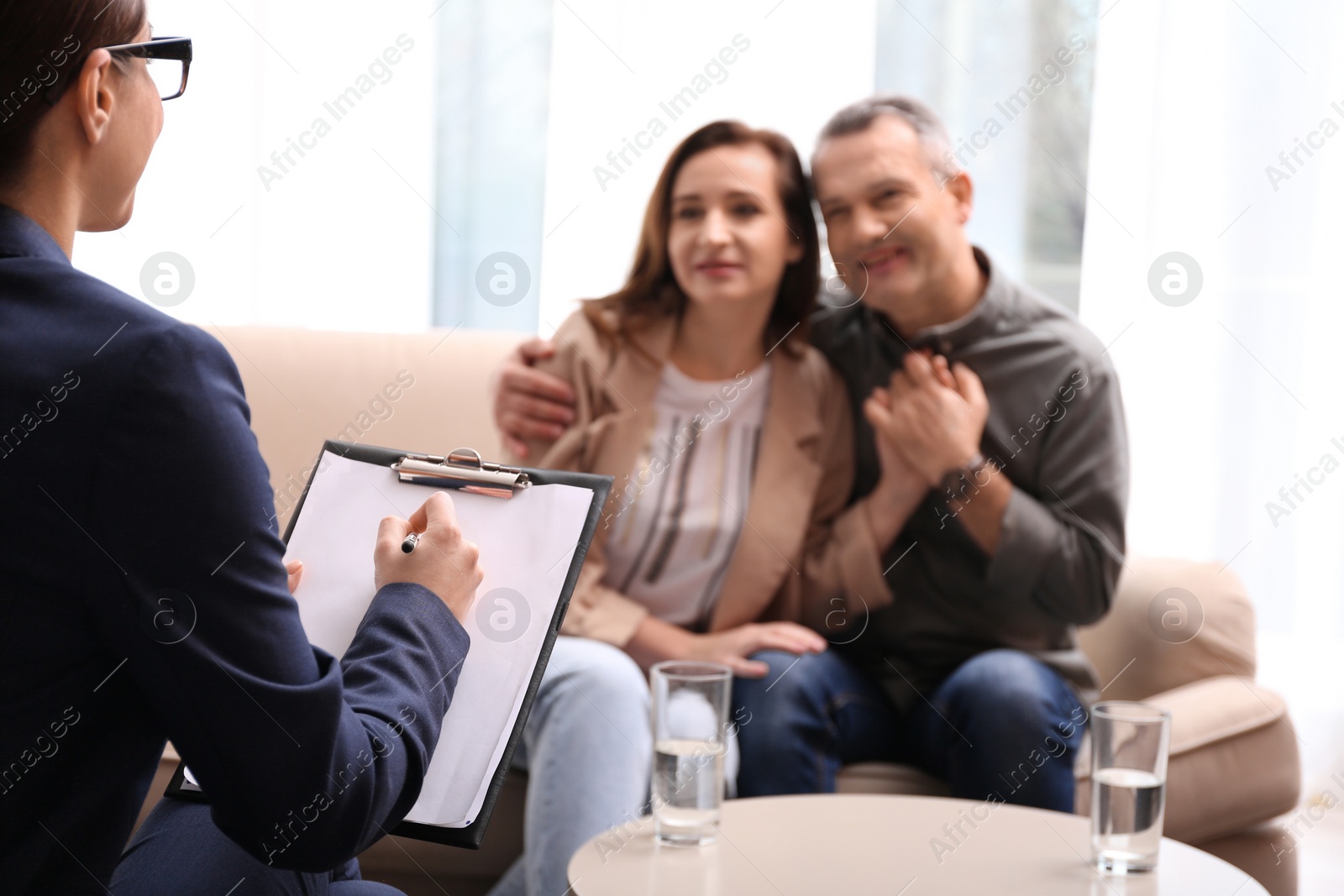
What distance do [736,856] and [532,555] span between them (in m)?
0.33

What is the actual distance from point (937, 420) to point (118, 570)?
1.12 meters

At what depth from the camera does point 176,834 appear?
2.77 feet

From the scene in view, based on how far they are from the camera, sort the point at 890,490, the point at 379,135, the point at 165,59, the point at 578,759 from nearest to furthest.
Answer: the point at 165,59, the point at 578,759, the point at 890,490, the point at 379,135

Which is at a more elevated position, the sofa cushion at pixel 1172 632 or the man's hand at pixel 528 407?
the man's hand at pixel 528 407

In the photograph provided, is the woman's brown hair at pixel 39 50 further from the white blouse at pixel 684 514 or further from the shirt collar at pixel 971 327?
the shirt collar at pixel 971 327

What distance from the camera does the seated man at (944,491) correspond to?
4.81ft

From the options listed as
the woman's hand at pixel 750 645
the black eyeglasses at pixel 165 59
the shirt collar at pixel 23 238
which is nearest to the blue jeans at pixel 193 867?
the shirt collar at pixel 23 238

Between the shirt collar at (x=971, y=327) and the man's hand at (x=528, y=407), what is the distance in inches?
19.8

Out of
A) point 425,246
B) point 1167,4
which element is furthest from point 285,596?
point 1167,4

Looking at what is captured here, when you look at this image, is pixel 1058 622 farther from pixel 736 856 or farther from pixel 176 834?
pixel 176 834

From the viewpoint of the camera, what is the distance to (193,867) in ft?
2.62

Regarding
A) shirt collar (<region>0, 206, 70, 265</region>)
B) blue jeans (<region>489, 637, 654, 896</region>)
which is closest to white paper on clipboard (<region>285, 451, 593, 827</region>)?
shirt collar (<region>0, 206, 70, 265</region>)

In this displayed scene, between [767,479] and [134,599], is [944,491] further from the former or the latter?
[134,599]

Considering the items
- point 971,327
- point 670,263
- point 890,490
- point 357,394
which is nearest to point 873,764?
point 890,490
